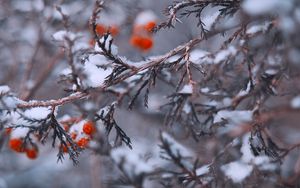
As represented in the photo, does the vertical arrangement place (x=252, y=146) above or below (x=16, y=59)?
below

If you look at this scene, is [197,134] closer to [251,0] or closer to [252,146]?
[252,146]

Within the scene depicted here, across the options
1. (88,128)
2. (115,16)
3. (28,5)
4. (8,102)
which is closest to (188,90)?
(88,128)

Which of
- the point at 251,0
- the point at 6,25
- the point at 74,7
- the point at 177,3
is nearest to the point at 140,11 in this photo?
the point at 74,7

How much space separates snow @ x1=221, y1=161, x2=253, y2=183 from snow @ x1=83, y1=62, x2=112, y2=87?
2.74 feet

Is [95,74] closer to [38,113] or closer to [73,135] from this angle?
[38,113]

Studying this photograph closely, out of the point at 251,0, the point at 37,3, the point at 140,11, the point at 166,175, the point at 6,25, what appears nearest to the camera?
the point at 251,0

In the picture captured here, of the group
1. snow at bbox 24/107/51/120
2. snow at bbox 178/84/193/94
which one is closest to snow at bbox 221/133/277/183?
snow at bbox 178/84/193/94

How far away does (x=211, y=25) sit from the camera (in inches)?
108

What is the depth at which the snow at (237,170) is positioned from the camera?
2.35 metres

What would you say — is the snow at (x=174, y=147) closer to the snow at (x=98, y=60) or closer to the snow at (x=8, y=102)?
the snow at (x=98, y=60)

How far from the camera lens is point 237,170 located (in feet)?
7.86

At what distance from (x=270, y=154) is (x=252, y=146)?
0.42 feet

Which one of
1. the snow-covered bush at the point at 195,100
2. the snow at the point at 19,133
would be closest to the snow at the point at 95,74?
the snow-covered bush at the point at 195,100

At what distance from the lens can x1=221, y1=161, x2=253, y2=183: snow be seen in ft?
7.71
